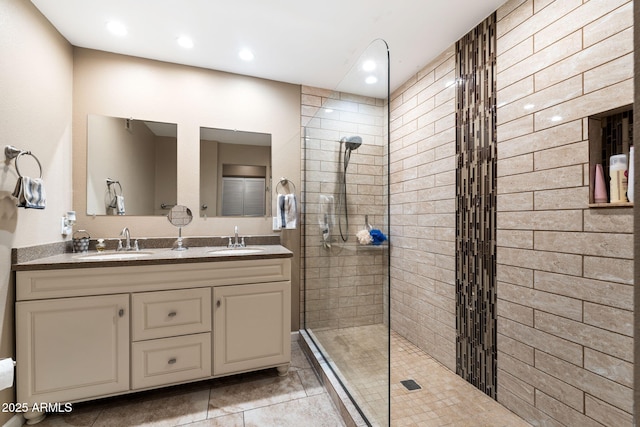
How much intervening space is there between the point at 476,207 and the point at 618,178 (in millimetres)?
756

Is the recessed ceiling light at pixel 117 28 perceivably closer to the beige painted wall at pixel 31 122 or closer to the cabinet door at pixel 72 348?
the beige painted wall at pixel 31 122

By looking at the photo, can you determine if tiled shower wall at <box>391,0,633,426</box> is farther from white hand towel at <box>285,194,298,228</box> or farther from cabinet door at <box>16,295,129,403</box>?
cabinet door at <box>16,295,129,403</box>

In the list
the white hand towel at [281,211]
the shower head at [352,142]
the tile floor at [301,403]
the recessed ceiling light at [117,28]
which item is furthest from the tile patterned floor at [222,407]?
the recessed ceiling light at [117,28]

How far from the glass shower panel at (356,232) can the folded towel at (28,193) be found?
176 centimetres

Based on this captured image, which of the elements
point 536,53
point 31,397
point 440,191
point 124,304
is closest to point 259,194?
point 124,304

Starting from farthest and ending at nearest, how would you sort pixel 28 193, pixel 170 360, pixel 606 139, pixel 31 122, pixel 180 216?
pixel 180 216 → pixel 170 360 → pixel 31 122 → pixel 28 193 → pixel 606 139

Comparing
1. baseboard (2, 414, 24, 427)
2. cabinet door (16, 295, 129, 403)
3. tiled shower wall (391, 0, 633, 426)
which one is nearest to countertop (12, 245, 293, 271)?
cabinet door (16, 295, 129, 403)

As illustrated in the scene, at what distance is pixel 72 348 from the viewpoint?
5.24 ft

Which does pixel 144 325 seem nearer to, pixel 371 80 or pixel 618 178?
pixel 371 80

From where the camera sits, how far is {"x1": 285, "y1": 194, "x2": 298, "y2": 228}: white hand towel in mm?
2562

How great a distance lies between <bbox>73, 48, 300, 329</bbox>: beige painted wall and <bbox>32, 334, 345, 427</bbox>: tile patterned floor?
84cm

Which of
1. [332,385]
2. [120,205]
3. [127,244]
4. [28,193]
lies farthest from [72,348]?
[332,385]

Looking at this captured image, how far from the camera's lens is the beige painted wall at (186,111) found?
2.18 meters

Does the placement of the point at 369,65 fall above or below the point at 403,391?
above
